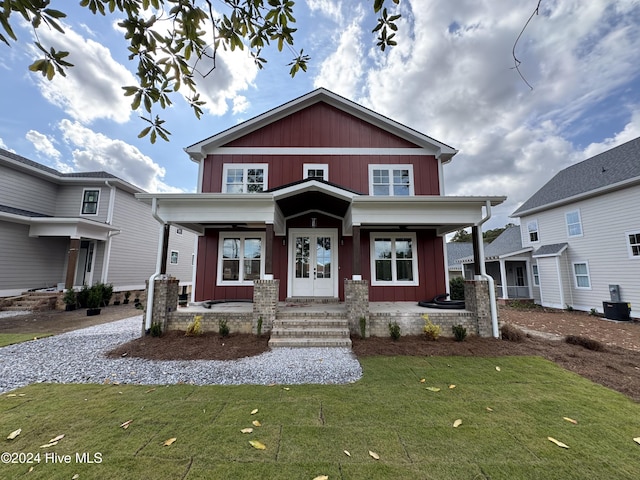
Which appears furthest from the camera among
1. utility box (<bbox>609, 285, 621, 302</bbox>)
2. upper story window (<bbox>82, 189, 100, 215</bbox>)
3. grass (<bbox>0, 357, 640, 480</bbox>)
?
upper story window (<bbox>82, 189, 100, 215</bbox>)

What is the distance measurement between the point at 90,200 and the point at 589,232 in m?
24.7

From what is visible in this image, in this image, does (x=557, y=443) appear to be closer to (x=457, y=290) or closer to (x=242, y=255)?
(x=242, y=255)

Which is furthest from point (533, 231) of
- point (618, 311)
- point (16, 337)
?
point (16, 337)

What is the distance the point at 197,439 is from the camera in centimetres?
248

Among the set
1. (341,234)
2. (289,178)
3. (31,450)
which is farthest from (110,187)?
(31,450)

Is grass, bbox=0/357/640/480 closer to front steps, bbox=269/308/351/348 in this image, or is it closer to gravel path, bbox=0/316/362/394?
gravel path, bbox=0/316/362/394

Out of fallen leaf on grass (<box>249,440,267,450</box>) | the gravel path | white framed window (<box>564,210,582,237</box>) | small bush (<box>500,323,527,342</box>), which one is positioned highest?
white framed window (<box>564,210,582,237</box>)

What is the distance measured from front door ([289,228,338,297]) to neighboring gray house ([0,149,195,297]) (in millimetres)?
10054

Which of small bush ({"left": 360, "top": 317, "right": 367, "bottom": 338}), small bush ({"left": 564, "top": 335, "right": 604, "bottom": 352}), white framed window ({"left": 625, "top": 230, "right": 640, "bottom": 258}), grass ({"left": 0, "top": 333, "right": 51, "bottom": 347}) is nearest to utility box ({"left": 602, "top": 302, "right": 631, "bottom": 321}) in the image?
white framed window ({"left": 625, "top": 230, "right": 640, "bottom": 258})

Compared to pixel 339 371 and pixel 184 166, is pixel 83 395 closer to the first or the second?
pixel 339 371

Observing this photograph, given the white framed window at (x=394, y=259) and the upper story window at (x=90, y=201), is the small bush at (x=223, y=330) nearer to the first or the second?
the white framed window at (x=394, y=259)

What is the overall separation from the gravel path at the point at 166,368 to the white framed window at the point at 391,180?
565cm

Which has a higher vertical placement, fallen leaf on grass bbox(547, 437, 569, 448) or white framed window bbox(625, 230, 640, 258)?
white framed window bbox(625, 230, 640, 258)

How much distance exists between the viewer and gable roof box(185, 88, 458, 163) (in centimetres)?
863
